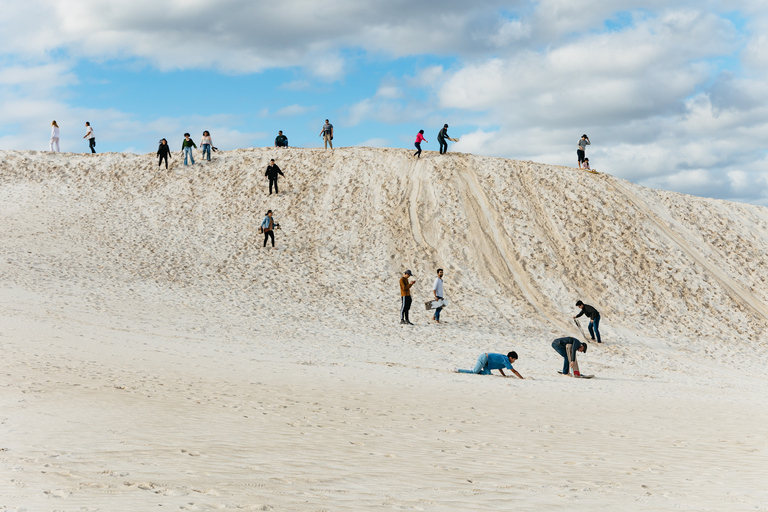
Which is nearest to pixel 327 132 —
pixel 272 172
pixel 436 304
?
pixel 272 172

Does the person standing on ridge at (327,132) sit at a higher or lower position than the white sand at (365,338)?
higher

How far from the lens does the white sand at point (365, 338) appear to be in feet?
19.3

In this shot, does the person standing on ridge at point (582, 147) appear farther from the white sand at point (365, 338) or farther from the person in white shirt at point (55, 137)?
the person in white shirt at point (55, 137)

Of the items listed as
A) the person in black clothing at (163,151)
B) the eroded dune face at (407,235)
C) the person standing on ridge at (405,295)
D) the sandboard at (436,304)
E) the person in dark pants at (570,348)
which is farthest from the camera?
the person in black clothing at (163,151)

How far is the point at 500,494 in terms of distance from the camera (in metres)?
5.56

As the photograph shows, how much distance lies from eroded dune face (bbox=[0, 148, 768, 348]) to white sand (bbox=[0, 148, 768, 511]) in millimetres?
157

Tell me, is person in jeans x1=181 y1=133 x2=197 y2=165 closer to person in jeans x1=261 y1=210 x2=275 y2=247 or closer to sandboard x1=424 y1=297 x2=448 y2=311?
person in jeans x1=261 y1=210 x2=275 y2=247

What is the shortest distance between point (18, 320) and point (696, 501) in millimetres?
15640

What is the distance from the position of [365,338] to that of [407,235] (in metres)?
11.6

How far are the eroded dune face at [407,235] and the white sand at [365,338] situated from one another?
0.16 m

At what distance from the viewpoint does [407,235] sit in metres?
29.9

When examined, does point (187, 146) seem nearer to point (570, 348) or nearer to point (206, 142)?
point (206, 142)

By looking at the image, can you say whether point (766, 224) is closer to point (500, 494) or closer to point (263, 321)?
point (263, 321)

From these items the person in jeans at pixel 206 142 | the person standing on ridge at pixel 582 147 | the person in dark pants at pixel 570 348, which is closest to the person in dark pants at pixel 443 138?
the person standing on ridge at pixel 582 147
